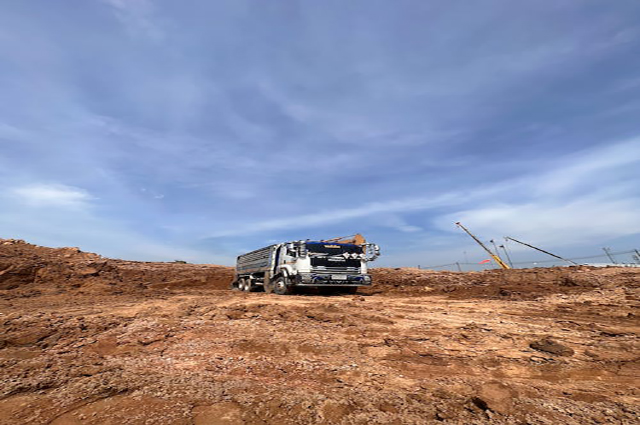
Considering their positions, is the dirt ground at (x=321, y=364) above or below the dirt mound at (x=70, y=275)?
below

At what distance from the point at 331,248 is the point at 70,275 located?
15.1 m

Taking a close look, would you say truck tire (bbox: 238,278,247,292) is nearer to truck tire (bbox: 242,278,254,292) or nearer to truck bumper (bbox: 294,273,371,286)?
truck tire (bbox: 242,278,254,292)

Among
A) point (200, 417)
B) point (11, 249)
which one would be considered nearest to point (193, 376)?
point (200, 417)

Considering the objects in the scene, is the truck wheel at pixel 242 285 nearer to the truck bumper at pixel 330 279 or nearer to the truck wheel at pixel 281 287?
the truck wheel at pixel 281 287

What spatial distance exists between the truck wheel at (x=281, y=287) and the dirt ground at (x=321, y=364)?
3814 millimetres

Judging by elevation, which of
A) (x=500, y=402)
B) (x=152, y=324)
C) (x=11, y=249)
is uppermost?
(x=11, y=249)

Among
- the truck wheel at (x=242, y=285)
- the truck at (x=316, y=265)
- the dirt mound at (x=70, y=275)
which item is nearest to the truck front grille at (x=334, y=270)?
the truck at (x=316, y=265)

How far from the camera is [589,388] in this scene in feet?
12.1

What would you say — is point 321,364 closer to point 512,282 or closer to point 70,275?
point 512,282

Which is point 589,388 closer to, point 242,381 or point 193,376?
point 242,381

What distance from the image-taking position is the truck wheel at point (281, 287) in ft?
42.4

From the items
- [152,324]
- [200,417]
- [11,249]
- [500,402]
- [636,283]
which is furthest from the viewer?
[11,249]

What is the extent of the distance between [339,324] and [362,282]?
20.8ft

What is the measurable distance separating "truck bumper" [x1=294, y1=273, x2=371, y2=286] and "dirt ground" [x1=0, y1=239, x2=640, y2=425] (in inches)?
121
